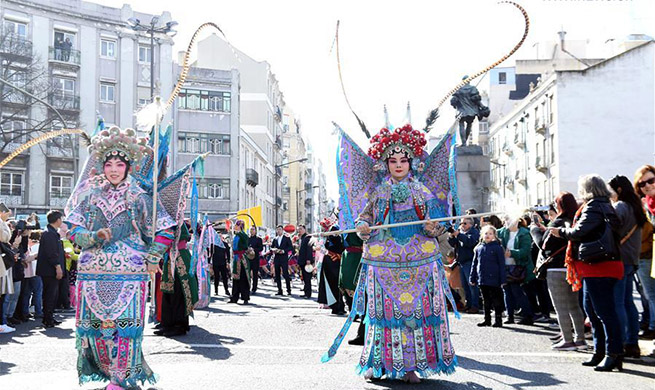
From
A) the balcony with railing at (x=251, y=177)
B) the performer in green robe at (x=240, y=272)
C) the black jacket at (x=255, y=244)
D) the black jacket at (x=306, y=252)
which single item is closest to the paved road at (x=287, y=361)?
the performer in green robe at (x=240, y=272)

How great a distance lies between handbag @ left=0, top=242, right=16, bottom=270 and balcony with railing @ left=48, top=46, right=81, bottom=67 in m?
32.3

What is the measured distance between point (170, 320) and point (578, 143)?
37.4 m

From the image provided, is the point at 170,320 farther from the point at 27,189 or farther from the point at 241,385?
the point at 27,189

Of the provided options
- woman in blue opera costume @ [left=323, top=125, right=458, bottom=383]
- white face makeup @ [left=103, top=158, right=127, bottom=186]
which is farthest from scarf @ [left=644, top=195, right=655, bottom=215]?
white face makeup @ [left=103, top=158, right=127, bottom=186]

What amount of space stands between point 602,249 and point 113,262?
14.3 ft

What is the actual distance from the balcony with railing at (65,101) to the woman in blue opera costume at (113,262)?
117 feet

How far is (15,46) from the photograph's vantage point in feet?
123

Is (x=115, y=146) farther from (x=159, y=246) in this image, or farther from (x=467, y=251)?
(x=467, y=251)

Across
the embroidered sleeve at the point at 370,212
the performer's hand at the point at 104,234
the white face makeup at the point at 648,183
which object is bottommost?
the performer's hand at the point at 104,234

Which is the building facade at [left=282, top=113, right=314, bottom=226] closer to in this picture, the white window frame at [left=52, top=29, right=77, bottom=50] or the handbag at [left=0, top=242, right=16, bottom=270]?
the white window frame at [left=52, top=29, right=77, bottom=50]

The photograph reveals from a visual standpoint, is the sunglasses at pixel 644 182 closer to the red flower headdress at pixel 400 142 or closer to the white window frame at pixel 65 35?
the red flower headdress at pixel 400 142

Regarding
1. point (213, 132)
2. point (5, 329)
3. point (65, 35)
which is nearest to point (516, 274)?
point (5, 329)

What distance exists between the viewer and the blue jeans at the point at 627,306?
663cm

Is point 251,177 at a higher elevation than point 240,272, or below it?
higher
